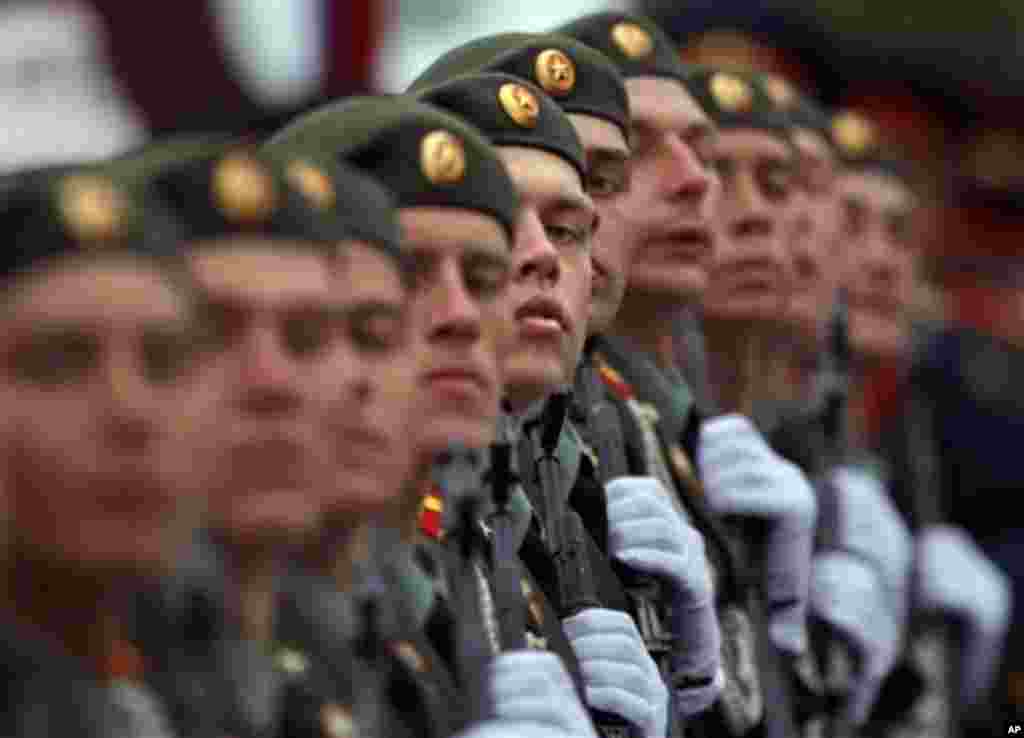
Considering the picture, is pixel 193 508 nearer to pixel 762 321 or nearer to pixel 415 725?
pixel 415 725

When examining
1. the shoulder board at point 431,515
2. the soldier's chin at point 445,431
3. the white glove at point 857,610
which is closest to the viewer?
the soldier's chin at point 445,431

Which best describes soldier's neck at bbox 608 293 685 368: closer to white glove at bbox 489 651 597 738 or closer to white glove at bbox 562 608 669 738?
white glove at bbox 562 608 669 738

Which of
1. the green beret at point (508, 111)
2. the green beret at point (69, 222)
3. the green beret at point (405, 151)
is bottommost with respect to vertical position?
the green beret at point (508, 111)

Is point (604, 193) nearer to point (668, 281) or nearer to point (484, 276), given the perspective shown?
point (668, 281)

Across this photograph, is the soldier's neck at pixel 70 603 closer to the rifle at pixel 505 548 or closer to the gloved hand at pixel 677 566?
the rifle at pixel 505 548

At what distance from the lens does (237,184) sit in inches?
345

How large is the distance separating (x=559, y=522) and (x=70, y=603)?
3.65 metres

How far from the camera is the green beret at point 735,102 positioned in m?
14.4

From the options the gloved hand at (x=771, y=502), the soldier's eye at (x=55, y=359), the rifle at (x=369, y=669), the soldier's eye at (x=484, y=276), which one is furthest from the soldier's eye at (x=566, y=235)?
the soldier's eye at (x=55, y=359)

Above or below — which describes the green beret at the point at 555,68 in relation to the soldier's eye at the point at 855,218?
above

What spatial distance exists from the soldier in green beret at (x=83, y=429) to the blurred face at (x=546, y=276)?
248 cm

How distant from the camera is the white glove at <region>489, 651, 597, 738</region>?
9.95 m

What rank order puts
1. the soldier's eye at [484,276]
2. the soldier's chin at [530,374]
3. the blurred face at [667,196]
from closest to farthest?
the soldier's eye at [484,276] < the soldier's chin at [530,374] < the blurred face at [667,196]

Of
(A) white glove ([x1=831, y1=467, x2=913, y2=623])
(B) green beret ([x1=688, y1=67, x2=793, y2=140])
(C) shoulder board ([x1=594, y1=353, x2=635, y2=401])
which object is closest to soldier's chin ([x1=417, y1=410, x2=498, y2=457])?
(C) shoulder board ([x1=594, y1=353, x2=635, y2=401])
